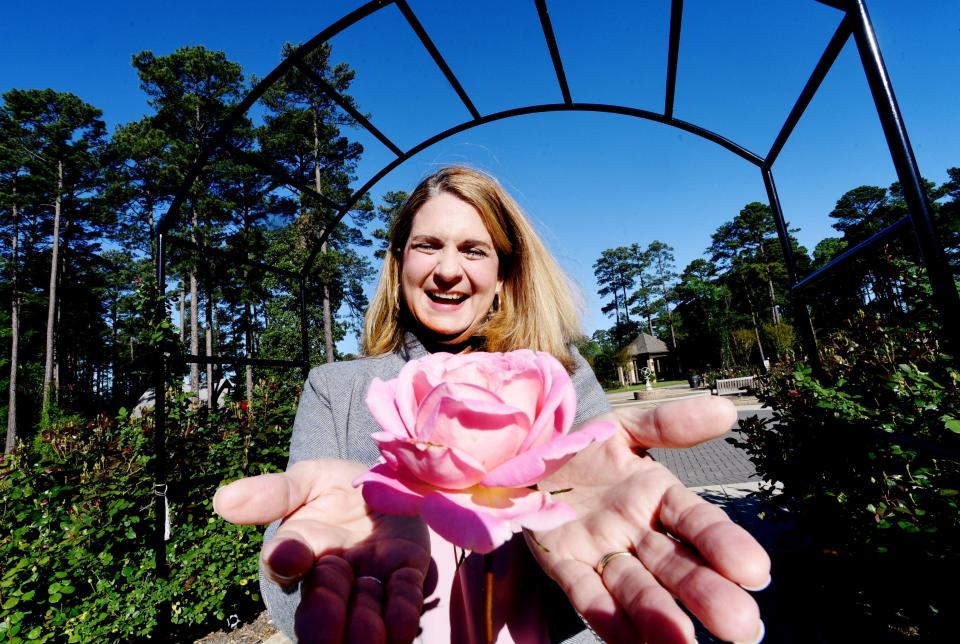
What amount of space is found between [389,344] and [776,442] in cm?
283

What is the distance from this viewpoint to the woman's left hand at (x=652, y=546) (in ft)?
1.96

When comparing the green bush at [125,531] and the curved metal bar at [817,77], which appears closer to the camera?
the curved metal bar at [817,77]

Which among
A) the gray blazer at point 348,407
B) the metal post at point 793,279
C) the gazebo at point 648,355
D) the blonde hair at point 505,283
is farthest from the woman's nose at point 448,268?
the gazebo at point 648,355

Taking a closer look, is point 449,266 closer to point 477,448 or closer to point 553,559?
point 553,559

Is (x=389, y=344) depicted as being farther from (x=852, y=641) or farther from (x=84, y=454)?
(x=852, y=641)

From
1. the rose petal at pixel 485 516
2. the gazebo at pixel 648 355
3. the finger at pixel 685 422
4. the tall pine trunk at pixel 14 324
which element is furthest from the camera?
the gazebo at pixel 648 355

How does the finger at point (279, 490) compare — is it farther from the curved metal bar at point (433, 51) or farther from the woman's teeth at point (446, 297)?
the curved metal bar at point (433, 51)

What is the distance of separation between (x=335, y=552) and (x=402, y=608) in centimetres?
17

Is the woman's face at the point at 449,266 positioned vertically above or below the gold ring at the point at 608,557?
above

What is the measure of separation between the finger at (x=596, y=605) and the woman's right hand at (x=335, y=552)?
0.87ft

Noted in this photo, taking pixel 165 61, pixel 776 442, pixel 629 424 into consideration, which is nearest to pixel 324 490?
pixel 629 424

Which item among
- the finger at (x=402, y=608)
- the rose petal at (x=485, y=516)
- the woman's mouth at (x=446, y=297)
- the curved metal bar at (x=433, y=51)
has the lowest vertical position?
the finger at (x=402, y=608)

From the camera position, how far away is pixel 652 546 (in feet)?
2.46

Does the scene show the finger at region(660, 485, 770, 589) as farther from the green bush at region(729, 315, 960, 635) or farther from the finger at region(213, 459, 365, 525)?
the green bush at region(729, 315, 960, 635)
